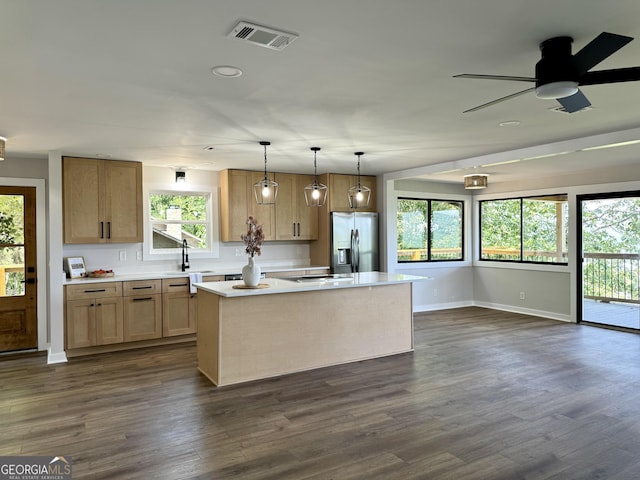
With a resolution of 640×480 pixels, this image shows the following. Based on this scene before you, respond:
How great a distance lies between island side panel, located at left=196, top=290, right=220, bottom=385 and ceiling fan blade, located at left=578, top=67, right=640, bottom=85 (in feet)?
10.7

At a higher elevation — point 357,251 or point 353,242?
point 353,242

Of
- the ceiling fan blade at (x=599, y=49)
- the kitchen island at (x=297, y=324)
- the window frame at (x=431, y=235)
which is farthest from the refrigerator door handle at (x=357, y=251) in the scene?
the ceiling fan blade at (x=599, y=49)

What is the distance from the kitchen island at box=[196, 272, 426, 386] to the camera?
4.20 m

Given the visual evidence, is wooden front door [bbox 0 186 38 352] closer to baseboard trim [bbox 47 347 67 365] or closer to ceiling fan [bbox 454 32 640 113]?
baseboard trim [bbox 47 347 67 365]

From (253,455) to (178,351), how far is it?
2921 mm

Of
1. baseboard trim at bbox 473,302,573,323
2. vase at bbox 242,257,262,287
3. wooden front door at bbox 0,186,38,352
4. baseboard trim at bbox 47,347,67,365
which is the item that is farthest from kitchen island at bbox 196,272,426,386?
baseboard trim at bbox 473,302,573,323

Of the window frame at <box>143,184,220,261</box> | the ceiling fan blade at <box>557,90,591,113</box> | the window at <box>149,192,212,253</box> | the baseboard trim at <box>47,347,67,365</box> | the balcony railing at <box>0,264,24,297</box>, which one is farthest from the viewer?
the window at <box>149,192,212,253</box>

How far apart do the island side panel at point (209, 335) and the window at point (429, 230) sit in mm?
4235

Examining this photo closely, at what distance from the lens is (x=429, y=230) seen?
324 inches

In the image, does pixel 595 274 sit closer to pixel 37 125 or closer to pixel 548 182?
pixel 548 182

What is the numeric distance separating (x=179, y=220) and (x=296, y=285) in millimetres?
2744

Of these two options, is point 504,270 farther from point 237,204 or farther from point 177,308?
point 177,308

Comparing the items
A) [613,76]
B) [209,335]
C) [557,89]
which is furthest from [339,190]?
[613,76]

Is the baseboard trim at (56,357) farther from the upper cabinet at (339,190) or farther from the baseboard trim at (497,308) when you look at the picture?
the baseboard trim at (497,308)
